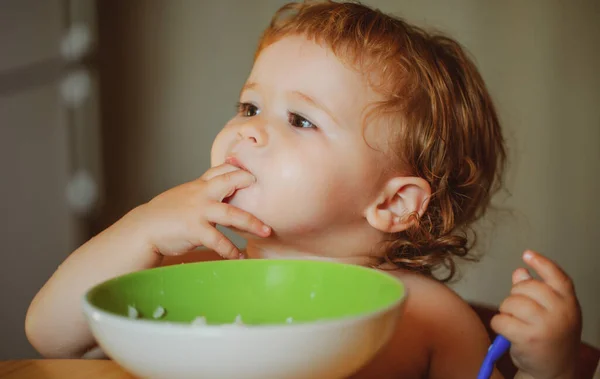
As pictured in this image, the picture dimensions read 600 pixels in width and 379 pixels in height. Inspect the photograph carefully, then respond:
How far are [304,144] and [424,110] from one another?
239 mm

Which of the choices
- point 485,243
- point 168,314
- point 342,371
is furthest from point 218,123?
point 342,371

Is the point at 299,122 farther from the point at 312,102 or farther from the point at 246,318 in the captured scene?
the point at 246,318

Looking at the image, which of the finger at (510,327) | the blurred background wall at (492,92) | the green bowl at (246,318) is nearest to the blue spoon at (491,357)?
the finger at (510,327)

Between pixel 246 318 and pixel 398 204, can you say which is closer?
pixel 246 318

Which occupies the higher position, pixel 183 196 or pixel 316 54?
pixel 316 54

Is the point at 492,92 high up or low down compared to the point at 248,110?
down

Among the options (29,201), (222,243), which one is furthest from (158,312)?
(29,201)

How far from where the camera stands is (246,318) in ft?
2.01

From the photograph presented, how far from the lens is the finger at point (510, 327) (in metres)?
0.67

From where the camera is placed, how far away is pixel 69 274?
0.82m

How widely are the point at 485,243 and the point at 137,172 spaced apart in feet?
3.96

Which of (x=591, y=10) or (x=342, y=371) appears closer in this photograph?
(x=342, y=371)

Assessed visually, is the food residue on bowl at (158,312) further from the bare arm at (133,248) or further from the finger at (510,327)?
the finger at (510,327)

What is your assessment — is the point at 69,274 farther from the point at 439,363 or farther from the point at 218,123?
the point at 218,123
